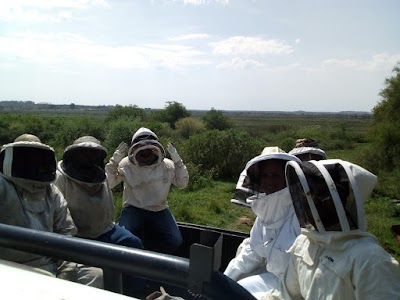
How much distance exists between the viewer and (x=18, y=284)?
1.17 m

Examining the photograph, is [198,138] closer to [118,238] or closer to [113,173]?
[113,173]

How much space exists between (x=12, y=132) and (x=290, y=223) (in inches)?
1948

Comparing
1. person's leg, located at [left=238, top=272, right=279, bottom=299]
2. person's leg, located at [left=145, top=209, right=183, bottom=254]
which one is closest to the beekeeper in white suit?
person's leg, located at [left=238, top=272, right=279, bottom=299]

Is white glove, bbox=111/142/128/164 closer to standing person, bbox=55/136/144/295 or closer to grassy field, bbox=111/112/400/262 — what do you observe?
standing person, bbox=55/136/144/295

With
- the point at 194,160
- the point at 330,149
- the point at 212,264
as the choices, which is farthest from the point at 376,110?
the point at 212,264

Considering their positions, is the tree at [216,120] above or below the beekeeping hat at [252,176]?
below

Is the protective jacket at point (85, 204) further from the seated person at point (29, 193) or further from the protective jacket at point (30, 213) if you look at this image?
the seated person at point (29, 193)

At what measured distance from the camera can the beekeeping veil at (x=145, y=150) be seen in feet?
14.3

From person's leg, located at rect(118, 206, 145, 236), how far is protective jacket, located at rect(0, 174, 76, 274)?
1397 millimetres

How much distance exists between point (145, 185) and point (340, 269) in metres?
3.10

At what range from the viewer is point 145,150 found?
14.8 feet

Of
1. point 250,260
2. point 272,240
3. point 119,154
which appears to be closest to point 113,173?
point 119,154

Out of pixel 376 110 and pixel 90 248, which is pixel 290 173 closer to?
pixel 90 248

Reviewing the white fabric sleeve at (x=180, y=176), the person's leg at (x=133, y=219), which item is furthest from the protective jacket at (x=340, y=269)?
the white fabric sleeve at (x=180, y=176)
